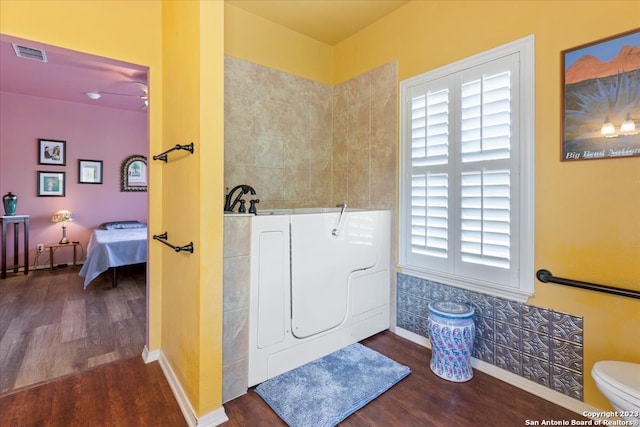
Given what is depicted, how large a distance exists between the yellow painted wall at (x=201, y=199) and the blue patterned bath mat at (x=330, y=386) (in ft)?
1.20

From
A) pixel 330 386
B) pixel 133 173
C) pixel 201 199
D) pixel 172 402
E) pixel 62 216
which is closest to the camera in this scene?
pixel 201 199

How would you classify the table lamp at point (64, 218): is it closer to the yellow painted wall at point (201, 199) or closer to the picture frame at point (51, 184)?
the picture frame at point (51, 184)

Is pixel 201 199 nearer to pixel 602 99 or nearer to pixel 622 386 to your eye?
pixel 622 386

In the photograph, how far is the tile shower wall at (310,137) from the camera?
2643 mm

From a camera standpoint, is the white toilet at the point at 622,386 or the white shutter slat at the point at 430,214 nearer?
the white toilet at the point at 622,386

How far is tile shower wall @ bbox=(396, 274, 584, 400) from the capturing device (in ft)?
5.64

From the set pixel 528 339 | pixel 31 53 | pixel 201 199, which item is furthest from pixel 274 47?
pixel 528 339

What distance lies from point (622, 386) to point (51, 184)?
6838 millimetres

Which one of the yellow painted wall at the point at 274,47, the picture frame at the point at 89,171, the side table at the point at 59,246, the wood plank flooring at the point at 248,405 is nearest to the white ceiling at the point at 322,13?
the yellow painted wall at the point at 274,47

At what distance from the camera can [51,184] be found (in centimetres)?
502

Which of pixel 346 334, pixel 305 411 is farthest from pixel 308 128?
pixel 305 411

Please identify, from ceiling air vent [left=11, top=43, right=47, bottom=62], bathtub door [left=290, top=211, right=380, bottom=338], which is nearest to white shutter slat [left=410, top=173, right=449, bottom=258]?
bathtub door [left=290, top=211, right=380, bottom=338]

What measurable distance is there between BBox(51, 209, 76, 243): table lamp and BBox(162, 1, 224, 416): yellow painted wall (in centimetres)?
450

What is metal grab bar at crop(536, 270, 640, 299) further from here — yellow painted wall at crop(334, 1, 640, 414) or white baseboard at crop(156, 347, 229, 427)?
white baseboard at crop(156, 347, 229, 427)
